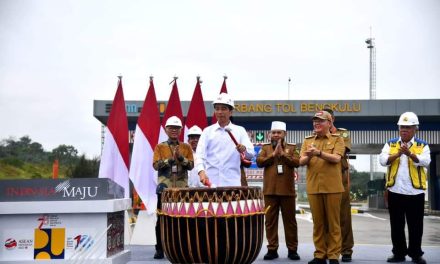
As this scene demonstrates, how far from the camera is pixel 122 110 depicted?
9.52m

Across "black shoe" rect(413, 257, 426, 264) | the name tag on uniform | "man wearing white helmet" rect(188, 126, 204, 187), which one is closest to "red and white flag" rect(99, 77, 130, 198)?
"man wearing white helmet" rect(188, 126, 204, 187)

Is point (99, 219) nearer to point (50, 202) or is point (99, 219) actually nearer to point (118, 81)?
point (50, 202)

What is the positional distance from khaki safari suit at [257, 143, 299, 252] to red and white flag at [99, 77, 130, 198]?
9.35 feet

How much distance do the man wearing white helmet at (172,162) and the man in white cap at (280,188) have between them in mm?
931

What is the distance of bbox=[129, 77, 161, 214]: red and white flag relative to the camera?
28.3 feet

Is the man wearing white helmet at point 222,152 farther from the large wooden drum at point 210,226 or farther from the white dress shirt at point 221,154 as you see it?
the large wooden drum at point 210,226

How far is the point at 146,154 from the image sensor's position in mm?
9148

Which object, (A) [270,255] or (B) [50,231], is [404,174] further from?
(B) [50,231]

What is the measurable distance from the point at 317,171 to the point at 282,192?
2.84 ft

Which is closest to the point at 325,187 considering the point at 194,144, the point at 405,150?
the point at 405,150

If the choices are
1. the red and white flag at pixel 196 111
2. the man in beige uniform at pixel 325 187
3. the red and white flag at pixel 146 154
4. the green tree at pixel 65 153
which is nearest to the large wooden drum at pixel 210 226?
the man in beige uniform at pixel 325 187

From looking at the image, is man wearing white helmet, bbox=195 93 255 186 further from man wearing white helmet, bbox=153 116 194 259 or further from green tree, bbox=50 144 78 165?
green tree, bbox=50 144 78 165

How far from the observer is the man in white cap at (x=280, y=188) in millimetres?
6742

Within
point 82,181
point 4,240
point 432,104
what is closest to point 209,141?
point 82,181
